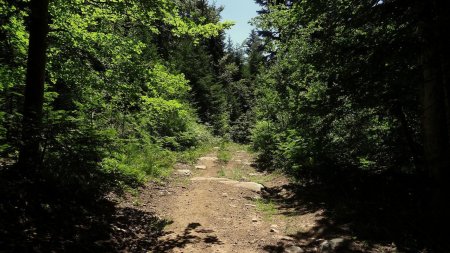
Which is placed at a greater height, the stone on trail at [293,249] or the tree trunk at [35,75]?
the tree trunk at [35,75]

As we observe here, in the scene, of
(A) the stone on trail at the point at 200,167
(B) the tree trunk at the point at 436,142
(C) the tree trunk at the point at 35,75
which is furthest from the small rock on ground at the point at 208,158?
(B) the tree trunk at the point at 436,142

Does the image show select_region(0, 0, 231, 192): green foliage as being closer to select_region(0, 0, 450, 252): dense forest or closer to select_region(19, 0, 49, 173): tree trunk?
select_region(0, 0, 450, 252): dense forest

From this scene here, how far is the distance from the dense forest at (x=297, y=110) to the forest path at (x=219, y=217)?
143 centimetres

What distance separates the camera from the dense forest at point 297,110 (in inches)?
235

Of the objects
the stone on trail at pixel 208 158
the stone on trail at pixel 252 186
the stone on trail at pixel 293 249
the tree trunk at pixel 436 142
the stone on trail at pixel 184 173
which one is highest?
the tree trunk at pixel 436 142

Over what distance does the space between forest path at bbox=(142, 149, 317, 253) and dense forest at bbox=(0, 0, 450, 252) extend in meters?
1.43

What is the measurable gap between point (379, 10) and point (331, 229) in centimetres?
469

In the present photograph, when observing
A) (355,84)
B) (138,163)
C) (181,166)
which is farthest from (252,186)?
(355,84)

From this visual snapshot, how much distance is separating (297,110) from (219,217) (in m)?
3.89

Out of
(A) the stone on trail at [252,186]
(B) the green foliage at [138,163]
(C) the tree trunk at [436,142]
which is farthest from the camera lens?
(A) the stone on trail at [252,186]

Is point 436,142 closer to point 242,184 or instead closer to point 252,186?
point 252,186

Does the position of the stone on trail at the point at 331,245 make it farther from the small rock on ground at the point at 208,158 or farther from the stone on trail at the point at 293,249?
the small rock on ground at the point at 208,158

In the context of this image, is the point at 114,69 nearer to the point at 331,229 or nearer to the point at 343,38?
the point at 343,38

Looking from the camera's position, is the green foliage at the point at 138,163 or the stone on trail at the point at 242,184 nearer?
the green foliage at the point at 138,163
